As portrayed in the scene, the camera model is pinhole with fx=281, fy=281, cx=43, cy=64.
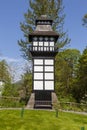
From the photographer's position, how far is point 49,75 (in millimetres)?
39812

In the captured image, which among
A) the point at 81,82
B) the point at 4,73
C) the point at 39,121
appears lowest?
the point at 39,121

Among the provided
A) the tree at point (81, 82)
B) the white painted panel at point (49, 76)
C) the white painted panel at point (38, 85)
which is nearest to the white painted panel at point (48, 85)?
the white painted panel at point (49, 76)

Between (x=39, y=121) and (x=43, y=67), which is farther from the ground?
(x=43, y=67)

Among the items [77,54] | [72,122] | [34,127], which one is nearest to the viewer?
[34,127]

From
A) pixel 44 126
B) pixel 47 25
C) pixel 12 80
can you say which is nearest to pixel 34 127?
pixel 44 126

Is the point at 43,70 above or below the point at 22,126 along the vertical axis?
above

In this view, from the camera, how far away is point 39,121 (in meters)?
26.1

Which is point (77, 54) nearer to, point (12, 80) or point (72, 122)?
point (12, 80)

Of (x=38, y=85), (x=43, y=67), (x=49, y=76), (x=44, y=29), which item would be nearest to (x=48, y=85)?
(x=49, y=76)

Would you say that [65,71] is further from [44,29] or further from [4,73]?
[44,29]

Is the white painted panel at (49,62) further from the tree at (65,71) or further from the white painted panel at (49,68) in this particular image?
the tree at (65,71)

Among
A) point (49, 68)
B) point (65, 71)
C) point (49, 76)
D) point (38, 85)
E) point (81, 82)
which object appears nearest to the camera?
point (38, 85)

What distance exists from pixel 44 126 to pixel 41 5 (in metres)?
30.7

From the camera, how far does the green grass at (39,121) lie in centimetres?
2386
